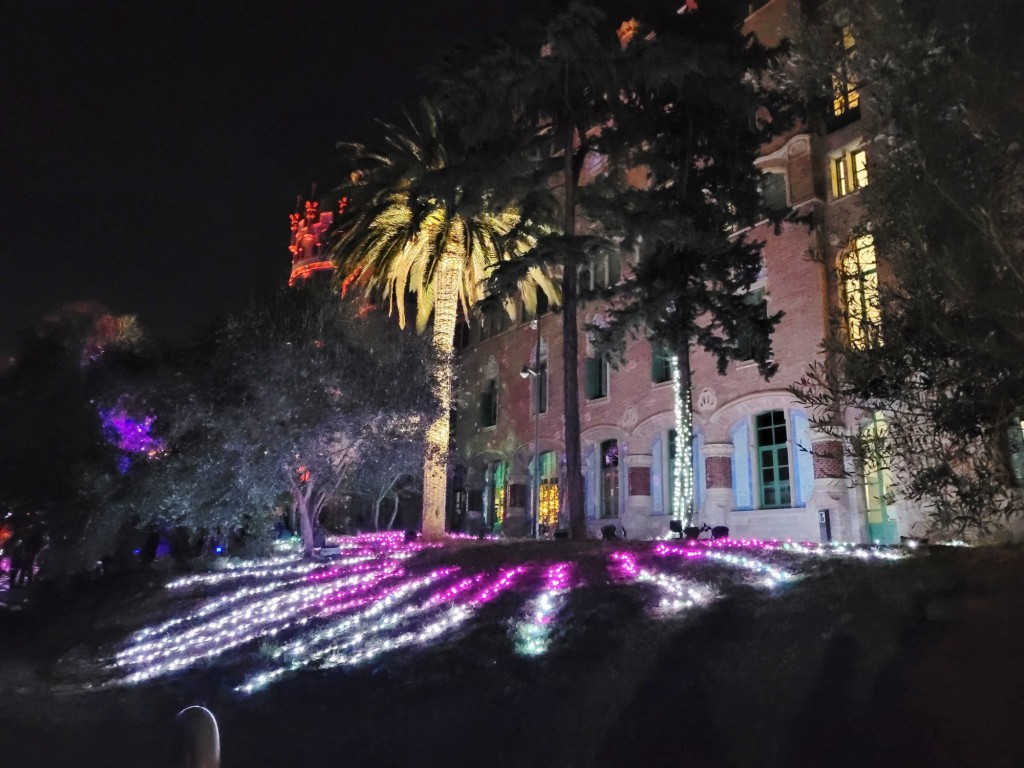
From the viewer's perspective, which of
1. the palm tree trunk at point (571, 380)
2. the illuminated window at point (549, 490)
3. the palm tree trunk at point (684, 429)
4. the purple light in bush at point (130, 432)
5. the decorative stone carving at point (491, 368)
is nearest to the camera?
the palm tree trunk at point (571, 380)

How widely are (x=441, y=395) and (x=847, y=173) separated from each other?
40.5ft

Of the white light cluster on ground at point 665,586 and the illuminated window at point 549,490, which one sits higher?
the illuminated window at point 549,490

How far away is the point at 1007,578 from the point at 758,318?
8.35 metres

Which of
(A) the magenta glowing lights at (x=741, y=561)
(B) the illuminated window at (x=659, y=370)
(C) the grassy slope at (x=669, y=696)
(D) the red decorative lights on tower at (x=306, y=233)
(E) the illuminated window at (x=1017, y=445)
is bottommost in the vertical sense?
(C) the grassy slope at (x=669, y=696)

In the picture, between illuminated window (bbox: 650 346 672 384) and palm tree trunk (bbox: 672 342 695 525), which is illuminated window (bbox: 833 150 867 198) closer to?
illuminated window (bbox: 650 346 672 384)

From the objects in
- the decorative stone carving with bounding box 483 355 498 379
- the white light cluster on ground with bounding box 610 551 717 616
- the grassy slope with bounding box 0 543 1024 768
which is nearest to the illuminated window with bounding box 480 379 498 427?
the decorative stone carving with bounding box 483 355 498 379

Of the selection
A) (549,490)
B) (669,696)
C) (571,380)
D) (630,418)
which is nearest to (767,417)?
(630,418)

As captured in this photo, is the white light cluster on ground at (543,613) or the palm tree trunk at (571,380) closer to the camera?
the white light cluster on ground at (543,613)

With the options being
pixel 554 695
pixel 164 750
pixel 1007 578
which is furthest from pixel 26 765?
pixel 1007 578

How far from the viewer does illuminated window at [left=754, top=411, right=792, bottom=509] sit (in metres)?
19.8

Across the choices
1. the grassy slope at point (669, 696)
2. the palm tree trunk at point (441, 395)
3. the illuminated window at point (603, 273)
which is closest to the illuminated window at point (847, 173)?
the illuminated window at point (603, 273)

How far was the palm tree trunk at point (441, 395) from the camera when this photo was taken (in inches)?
784

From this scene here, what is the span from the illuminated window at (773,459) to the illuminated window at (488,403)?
1298 cm

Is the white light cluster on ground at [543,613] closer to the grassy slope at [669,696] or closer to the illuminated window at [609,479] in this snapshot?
the grassy slope at [669,696]
